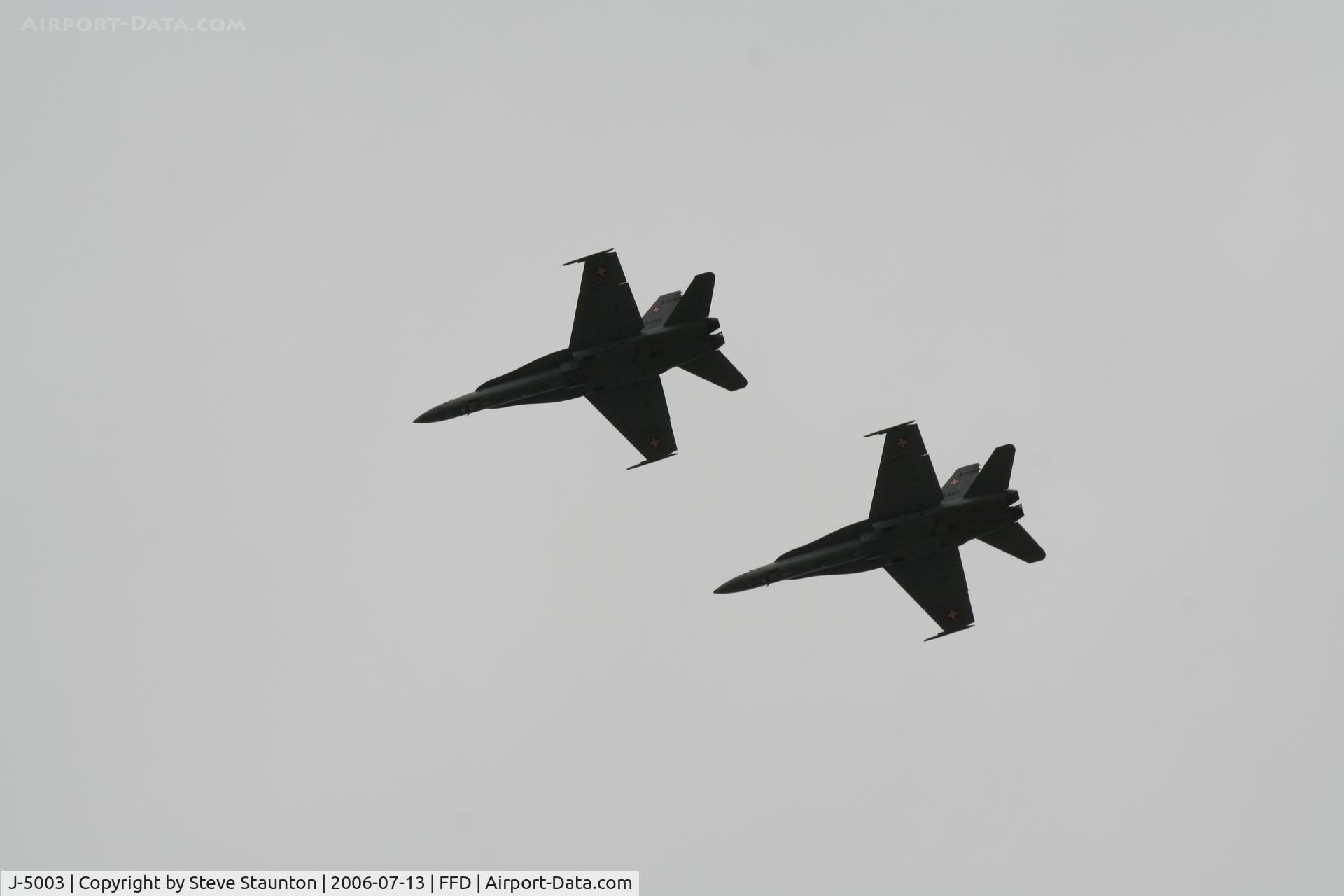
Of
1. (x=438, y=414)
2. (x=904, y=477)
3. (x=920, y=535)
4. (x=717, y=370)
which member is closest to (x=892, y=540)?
(x=920, y=535)

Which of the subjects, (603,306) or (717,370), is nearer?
(603,306)

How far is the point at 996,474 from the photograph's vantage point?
3142 inches

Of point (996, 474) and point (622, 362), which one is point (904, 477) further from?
point (622, 362)

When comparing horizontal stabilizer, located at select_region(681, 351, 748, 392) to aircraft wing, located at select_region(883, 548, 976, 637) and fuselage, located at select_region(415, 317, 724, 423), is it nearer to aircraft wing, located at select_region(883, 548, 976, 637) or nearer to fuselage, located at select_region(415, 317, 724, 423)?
fuselage, located at select_region(415, 317, 724, 423)

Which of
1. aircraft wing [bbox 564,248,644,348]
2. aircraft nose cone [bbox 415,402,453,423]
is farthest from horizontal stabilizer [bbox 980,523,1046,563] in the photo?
aircraft nose cone [bbox 415,402,453,423]

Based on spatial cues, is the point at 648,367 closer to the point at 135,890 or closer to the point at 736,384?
the point at 736,384

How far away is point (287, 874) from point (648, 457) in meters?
24.8

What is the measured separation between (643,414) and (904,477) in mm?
12653

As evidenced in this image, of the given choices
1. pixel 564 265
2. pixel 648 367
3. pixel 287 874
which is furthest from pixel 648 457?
pixel 287 874

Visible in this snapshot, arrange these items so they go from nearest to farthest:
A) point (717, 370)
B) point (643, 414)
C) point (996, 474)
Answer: point (996, 474) < point (717, 370) < point (643, 414)

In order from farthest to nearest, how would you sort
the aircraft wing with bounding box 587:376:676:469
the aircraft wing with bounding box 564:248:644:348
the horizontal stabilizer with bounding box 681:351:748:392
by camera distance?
1. the aircraft wing with bounding box 587:376:676:469
2. the horizontal stabilizer with bounding box 681:351:748:392
3. the aircraft wing with bounding box 564:248:644:348

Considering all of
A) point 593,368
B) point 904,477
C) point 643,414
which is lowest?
point 904,477

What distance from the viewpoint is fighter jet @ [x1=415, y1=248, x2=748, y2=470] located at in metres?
82.1

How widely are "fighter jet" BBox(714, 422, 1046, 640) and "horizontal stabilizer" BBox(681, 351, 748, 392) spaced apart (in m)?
7.88
